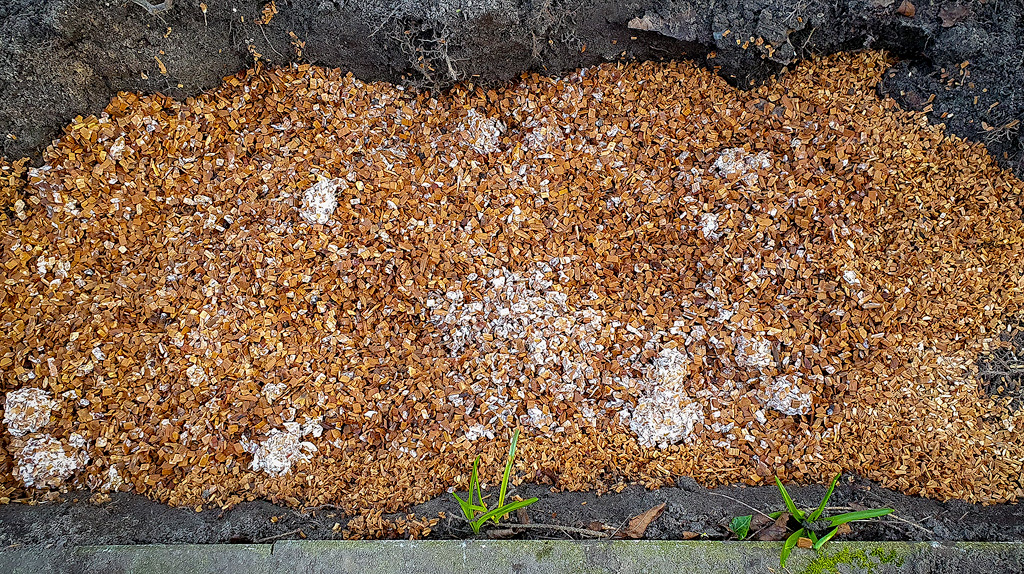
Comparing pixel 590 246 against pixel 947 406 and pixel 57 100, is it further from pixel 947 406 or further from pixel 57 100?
pixel 57 100

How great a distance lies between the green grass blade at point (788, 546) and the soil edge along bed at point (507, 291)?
0.28 m

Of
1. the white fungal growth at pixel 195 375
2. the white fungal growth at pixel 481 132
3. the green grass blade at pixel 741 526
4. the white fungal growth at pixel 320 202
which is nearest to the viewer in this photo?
the green grass blade at pixel 741 526

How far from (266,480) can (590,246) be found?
1.43 meters

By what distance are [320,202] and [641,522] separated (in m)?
1.59

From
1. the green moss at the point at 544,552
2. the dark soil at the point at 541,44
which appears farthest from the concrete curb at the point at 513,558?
the dark soil at the point at 541,44

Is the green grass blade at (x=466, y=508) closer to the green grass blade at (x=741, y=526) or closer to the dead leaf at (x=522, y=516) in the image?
the dead leaf at (x=522, y=516)

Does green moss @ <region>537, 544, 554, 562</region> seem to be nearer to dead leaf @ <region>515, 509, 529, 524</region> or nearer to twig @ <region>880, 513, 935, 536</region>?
dead leaf @ <region>515, 509, 529, 524</region>

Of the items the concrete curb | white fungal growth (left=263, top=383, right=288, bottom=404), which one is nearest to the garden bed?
white fungal growth (left=263, top=383, right=288, bottom=404)

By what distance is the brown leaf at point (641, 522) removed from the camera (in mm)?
1694

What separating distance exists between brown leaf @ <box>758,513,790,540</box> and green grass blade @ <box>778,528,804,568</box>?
0.08 meters

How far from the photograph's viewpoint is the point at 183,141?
2.04 meters

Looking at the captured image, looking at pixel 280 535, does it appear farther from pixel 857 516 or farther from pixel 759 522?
pixel 857 516

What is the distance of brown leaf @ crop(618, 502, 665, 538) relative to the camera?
5.56 feet

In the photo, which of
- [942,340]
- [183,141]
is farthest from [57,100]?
[942,340]
